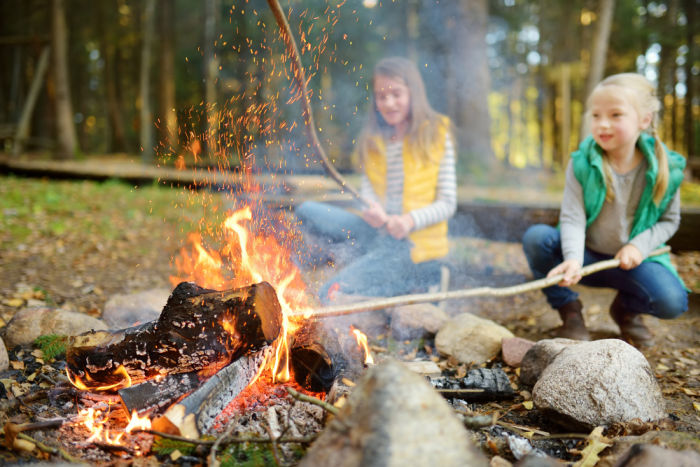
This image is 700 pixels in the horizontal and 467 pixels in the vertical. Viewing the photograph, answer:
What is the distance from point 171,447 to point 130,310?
1.64 meters

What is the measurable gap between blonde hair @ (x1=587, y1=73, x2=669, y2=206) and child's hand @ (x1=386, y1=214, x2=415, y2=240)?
140 centimetres

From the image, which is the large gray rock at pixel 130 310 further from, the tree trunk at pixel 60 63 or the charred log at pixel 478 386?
the tree trunk at pixel 60 63

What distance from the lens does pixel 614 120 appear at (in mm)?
2988

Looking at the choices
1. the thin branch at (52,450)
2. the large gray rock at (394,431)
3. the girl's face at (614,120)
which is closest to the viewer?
the large gray rock at (394,431)

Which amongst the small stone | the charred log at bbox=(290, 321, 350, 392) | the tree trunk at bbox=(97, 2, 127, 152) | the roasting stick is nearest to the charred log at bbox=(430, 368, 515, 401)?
the small stone

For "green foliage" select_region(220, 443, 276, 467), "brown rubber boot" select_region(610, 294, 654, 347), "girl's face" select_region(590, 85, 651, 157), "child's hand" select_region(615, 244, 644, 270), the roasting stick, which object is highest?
"girl's face" select_region(590, 85, 651, 157)

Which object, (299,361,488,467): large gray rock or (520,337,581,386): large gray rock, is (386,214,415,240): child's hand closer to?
(520,337,581,386): large gray rock

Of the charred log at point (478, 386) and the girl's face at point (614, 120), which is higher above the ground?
the girl's face at point (614, 120)

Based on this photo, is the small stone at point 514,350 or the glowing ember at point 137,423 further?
the small stone at point 514,350

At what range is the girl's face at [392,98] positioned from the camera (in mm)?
3777

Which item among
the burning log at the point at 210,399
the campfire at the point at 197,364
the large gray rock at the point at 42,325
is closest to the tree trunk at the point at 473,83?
the campfire at the point at 197,364

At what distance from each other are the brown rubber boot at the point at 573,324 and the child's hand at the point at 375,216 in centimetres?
147

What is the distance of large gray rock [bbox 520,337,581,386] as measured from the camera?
2.65 metres

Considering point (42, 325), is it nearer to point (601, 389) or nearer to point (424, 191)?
point (424, 191)
